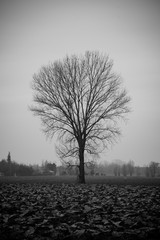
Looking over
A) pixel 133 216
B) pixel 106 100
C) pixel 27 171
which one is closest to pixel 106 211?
pixel 133 216

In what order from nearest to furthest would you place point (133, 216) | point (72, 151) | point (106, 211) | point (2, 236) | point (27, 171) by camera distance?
point (2, 236) → point (133, 216) → point (106, 211) → point (72, 151) → point (27, 171)

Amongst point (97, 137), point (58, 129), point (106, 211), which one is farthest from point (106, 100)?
point (106, 211)

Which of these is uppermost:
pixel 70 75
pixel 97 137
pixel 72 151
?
pixel 70 75

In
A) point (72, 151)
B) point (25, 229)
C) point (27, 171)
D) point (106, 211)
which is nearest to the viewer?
point (25, 229)

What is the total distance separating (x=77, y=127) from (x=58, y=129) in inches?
76.2

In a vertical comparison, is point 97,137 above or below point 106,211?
above

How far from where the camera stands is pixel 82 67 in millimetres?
17750

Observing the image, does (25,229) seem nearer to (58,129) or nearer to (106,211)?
(106,211)

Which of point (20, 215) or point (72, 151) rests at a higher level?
point (72, 151)

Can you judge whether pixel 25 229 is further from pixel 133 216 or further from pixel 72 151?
pixel 72 151

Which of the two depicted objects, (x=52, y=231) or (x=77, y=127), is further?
(x=77, y=127)

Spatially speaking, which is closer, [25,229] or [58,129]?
[25,229]

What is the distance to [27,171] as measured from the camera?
188 ft

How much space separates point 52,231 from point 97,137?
558 inches
